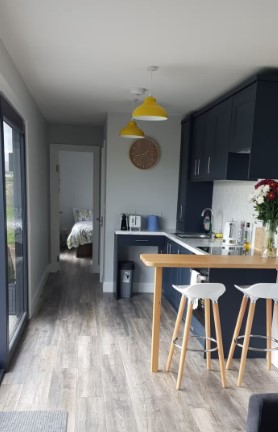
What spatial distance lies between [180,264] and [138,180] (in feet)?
7.41

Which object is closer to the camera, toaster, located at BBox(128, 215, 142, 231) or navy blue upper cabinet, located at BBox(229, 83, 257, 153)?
navy blue upper cabinet, located at BBox(229, 83, 257, 153)

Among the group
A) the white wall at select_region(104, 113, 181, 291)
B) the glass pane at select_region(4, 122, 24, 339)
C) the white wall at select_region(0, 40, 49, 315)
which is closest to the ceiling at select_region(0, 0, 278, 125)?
the white wall at select_region(0, 40, 49, 315)

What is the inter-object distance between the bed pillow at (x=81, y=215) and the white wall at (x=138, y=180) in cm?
323

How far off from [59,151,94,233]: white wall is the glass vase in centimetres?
566

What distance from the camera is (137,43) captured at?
219 cm

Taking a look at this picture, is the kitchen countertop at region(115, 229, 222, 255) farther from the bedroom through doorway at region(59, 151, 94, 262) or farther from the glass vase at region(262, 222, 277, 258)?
the bedroom through doorway at region(59, 151, 94, 262)

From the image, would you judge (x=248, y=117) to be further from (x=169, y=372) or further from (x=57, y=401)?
(x=57, y=401)

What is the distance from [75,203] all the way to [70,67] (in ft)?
17.8

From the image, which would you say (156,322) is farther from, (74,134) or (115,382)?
(74,134)

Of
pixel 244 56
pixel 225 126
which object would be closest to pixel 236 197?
pixel 225 126

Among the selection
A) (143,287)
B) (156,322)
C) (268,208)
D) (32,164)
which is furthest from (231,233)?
(32,164)

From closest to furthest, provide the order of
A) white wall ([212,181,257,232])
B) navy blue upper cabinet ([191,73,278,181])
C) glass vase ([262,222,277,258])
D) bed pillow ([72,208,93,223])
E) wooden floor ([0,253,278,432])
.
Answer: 1. wooden floor ([0,253,278,432])
2. navy blue upper cabinet ([191,73,278,181])
3. glass vase ([262,222,277,258])
4. white wall ([212,181,257,232])
5. bed pillow ([72,208,93,223])

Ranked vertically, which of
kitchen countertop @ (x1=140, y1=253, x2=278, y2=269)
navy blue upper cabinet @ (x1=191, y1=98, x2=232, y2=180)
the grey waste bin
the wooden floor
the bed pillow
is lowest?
the wooden floor

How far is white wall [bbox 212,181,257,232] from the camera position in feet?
11.6
